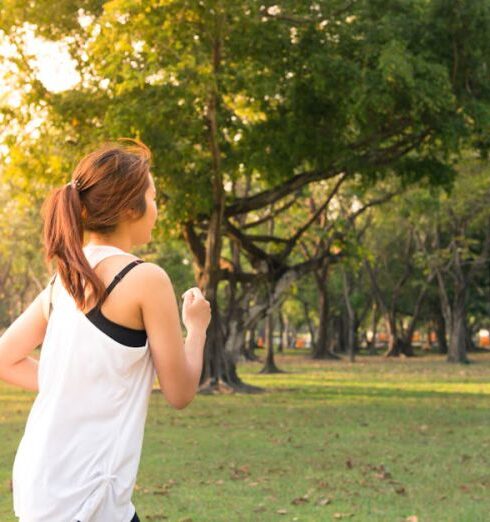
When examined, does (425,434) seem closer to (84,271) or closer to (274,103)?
(274,103)

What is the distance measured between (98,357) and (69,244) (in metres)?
0.31

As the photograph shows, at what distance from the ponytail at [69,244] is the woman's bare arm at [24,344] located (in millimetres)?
201

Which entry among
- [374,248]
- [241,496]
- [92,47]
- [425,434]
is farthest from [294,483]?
[374,248]

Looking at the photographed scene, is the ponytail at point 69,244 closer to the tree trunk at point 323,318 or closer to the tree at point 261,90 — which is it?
the tree at point 261,90

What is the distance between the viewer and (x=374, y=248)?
58844 millimetres

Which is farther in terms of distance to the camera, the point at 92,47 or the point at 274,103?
the point at 274,103

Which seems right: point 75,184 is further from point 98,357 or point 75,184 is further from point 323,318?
point 323,318

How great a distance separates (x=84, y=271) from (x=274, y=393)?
946 inches

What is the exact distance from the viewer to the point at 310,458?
42.8 ft

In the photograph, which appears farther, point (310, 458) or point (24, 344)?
point (310, 458)

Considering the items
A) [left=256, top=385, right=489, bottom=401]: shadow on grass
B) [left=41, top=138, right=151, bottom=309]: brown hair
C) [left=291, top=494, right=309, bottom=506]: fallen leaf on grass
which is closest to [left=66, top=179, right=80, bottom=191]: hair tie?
[left=41, top=138, right=151, bottom=309]: brown hair

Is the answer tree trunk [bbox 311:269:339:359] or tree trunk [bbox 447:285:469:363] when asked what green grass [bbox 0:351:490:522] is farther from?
tree trunk [bbox 311:269:339:359]

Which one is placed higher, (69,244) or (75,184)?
(75,184)

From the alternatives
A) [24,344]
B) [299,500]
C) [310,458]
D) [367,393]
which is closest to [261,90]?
[367,393]
